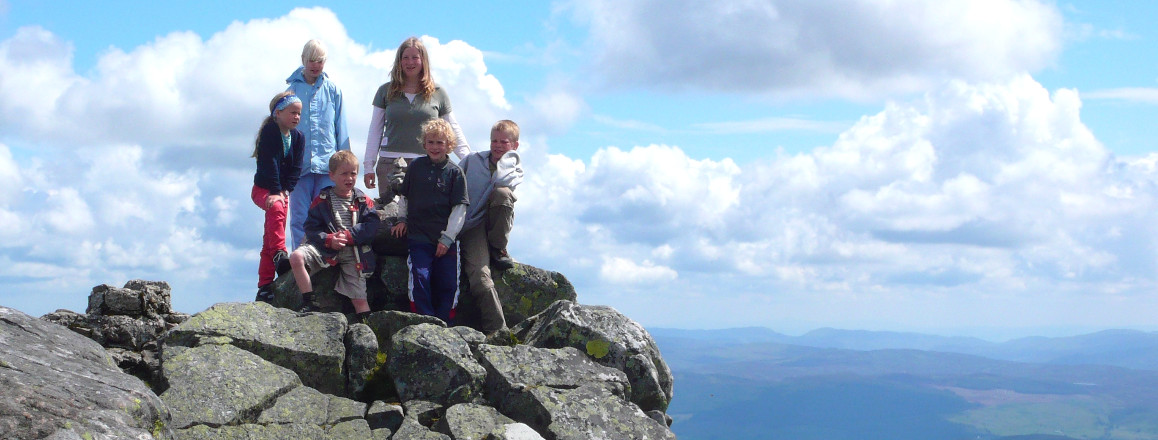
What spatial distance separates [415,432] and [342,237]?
4444 mm

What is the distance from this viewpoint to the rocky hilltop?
11664 mm

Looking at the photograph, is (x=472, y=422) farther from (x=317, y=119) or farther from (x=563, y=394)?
(x=317, y=119)

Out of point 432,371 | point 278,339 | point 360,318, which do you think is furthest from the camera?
point 360,318

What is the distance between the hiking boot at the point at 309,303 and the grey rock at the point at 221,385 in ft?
6.78

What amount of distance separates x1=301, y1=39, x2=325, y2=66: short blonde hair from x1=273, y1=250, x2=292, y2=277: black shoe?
153 inches

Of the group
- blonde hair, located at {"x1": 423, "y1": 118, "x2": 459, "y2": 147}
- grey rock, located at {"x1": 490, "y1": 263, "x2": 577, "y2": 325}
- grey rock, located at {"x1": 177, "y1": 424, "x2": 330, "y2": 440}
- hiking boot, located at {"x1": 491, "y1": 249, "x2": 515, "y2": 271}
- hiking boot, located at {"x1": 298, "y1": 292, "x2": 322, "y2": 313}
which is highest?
blonde hair, located at {"x1": 423, "y1": 118, "x2": 459, "y2": 147}

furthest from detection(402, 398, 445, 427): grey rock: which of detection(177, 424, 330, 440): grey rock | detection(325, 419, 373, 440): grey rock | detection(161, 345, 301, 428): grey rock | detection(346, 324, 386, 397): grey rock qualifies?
detection(161, 345, 301, 428): grey rock

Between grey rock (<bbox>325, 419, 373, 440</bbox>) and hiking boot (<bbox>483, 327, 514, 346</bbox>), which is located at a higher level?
hiking boot (<bbox>483, 327, 514, 346</bbox>)

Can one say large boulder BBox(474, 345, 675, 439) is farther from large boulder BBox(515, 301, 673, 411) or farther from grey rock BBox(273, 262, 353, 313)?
grey rock BBox(273, 262, 353, 313)

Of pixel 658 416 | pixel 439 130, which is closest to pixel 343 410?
pixel 439 130

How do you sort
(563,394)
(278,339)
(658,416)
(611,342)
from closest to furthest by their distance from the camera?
(563,394), (278,339), (658,416), (611,342)

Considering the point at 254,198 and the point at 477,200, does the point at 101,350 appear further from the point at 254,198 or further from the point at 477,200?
the point at 477,200

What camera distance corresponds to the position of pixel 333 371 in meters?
14.2

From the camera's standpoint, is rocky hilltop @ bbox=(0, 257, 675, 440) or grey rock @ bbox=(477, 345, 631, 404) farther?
grey rock @ bbox=(477, 345, 631, 404)
